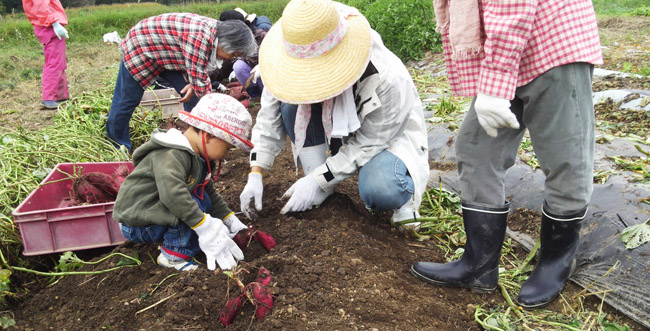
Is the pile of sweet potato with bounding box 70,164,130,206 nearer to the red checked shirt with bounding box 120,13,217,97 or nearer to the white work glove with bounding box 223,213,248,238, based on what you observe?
the white work glove with bounding box 223,213,248,238

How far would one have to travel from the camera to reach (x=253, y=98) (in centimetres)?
557

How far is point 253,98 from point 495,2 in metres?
4.40

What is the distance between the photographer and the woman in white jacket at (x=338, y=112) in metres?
1.93

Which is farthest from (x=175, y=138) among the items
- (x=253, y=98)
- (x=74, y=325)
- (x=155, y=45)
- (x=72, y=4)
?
(x=72, y=4)

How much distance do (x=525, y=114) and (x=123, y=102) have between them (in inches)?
122

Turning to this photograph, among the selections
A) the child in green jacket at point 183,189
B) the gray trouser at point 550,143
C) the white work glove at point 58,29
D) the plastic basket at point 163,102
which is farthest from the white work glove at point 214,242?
the white work glove at point 58,29

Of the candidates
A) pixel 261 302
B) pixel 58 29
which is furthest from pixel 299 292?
pixel 58 29

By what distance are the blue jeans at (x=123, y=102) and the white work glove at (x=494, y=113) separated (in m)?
2.88

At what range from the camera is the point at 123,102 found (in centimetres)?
369

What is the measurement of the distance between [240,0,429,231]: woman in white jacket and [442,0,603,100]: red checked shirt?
2.11ft

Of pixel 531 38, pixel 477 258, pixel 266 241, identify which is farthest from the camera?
pixel 266 241

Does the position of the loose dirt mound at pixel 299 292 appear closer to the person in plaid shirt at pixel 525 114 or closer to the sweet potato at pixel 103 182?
the person in plaid shirt at pixel 525 114

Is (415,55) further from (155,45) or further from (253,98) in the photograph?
(155,45)

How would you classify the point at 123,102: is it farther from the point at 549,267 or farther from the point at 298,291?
the point at 549,267
